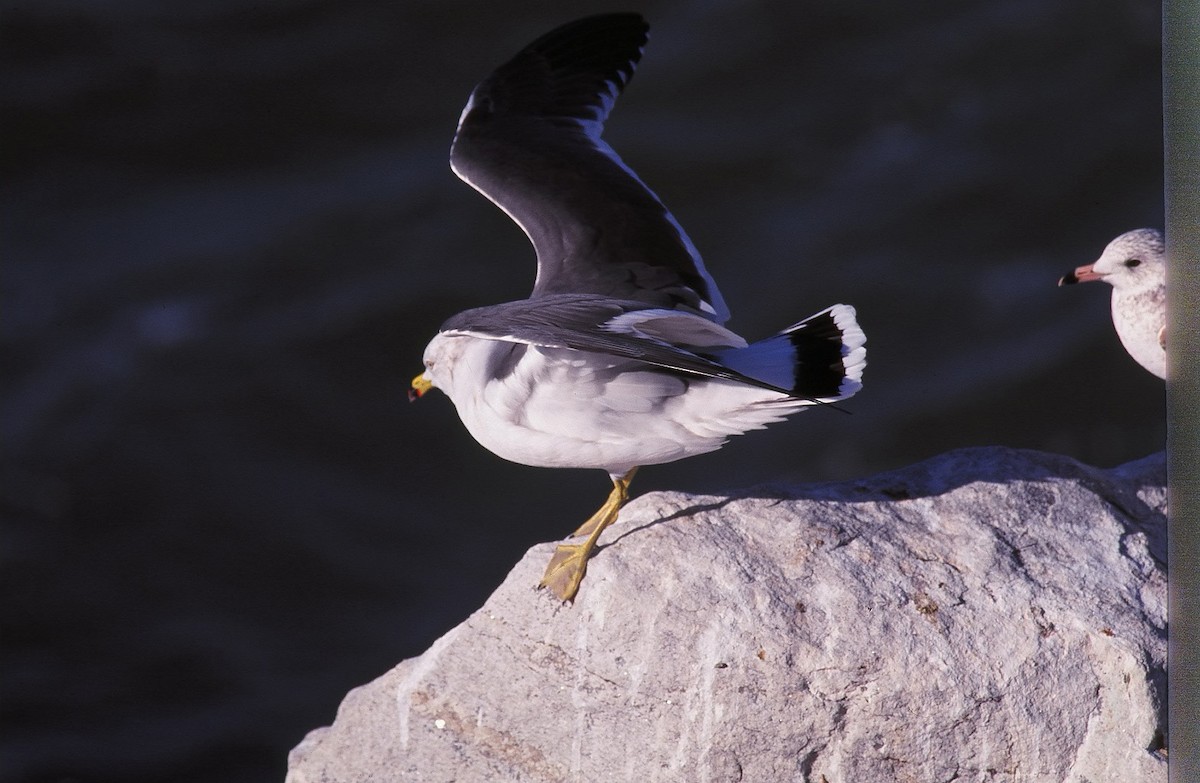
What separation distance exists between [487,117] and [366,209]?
8.74 ft

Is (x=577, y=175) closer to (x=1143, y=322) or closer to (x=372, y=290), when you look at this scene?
(x=1143, y=322)

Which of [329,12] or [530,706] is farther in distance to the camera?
[329,12]

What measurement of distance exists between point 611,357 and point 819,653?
3.28ft

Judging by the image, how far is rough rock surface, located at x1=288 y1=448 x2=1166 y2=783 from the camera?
3.63m

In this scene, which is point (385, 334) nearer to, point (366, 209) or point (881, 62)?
point (366, 209)

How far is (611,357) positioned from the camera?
401cm

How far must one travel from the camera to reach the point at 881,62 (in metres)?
8.88

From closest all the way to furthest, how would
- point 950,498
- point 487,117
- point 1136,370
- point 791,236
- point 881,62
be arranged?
point 950,498 → point 487,117 → point 1136,370 → point 791,236 → point 881,62

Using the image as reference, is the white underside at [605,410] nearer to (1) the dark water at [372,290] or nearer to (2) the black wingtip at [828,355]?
(2) the black wingtip at [828,355]

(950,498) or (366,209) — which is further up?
(366,209)

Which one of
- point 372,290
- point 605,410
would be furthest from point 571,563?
point 372,290

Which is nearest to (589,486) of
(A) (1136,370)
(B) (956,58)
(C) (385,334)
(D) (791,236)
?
(C) (385,334)

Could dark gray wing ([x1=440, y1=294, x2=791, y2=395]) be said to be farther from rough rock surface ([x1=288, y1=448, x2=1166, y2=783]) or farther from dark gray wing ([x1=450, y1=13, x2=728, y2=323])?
dark gray wing ([x1=450, y1=13, x2=728, y2=323])

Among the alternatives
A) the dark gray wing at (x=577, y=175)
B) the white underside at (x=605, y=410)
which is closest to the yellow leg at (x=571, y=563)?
the white underside at (x=605, y=410)
